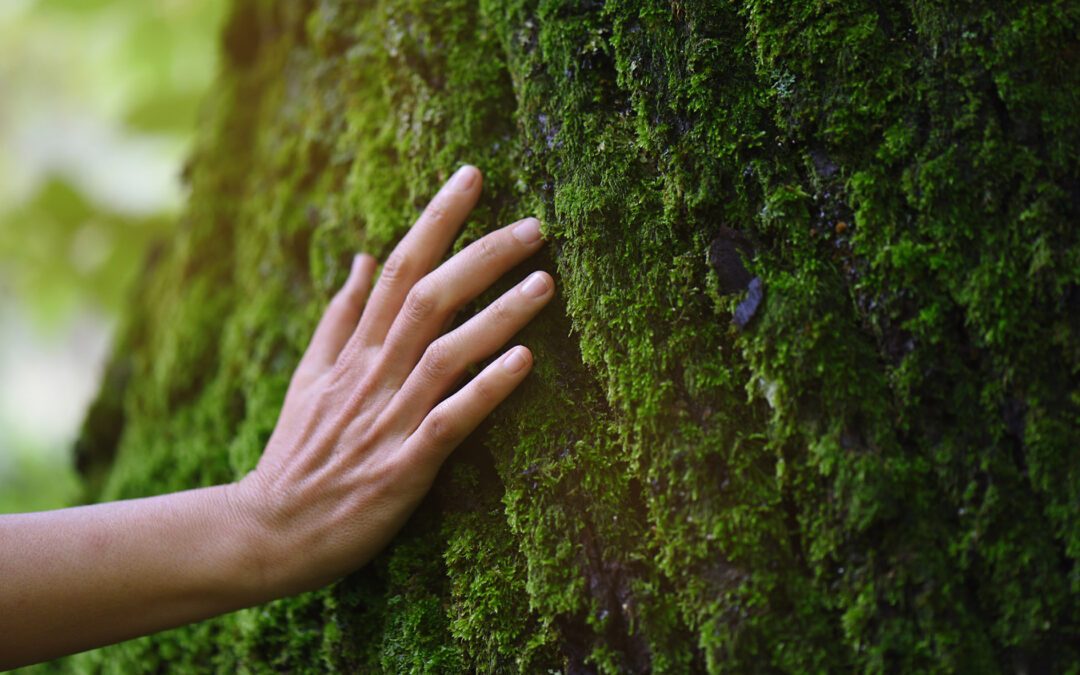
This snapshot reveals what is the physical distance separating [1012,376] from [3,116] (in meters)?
6.84

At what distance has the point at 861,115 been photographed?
1.25 metres

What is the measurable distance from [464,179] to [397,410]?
0.63 metres

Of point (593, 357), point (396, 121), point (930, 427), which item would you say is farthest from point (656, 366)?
point (396, 121)

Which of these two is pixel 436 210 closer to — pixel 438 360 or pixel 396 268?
pixel 396 268

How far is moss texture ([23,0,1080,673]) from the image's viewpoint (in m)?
1.10

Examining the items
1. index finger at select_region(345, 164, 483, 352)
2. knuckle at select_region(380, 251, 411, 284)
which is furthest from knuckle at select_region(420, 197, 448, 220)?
knuckle at select_region(380, 251, 411, 284)

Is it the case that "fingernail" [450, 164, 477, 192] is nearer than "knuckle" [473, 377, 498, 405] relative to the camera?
No

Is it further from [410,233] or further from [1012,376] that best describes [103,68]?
[1012,376]

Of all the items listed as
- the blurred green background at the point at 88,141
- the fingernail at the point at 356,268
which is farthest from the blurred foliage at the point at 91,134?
the fingernail at the point at 356,268

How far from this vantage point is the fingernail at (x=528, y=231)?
1.55 meters

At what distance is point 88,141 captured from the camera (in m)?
4.56

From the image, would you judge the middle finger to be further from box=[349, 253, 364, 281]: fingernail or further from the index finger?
box=[349, 253, 364, 281]: fingernail

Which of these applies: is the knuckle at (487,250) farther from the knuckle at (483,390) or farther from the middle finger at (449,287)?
the knuckle at (483,390)

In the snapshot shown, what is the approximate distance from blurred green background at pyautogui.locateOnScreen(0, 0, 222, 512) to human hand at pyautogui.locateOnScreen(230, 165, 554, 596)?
3.19 metres
